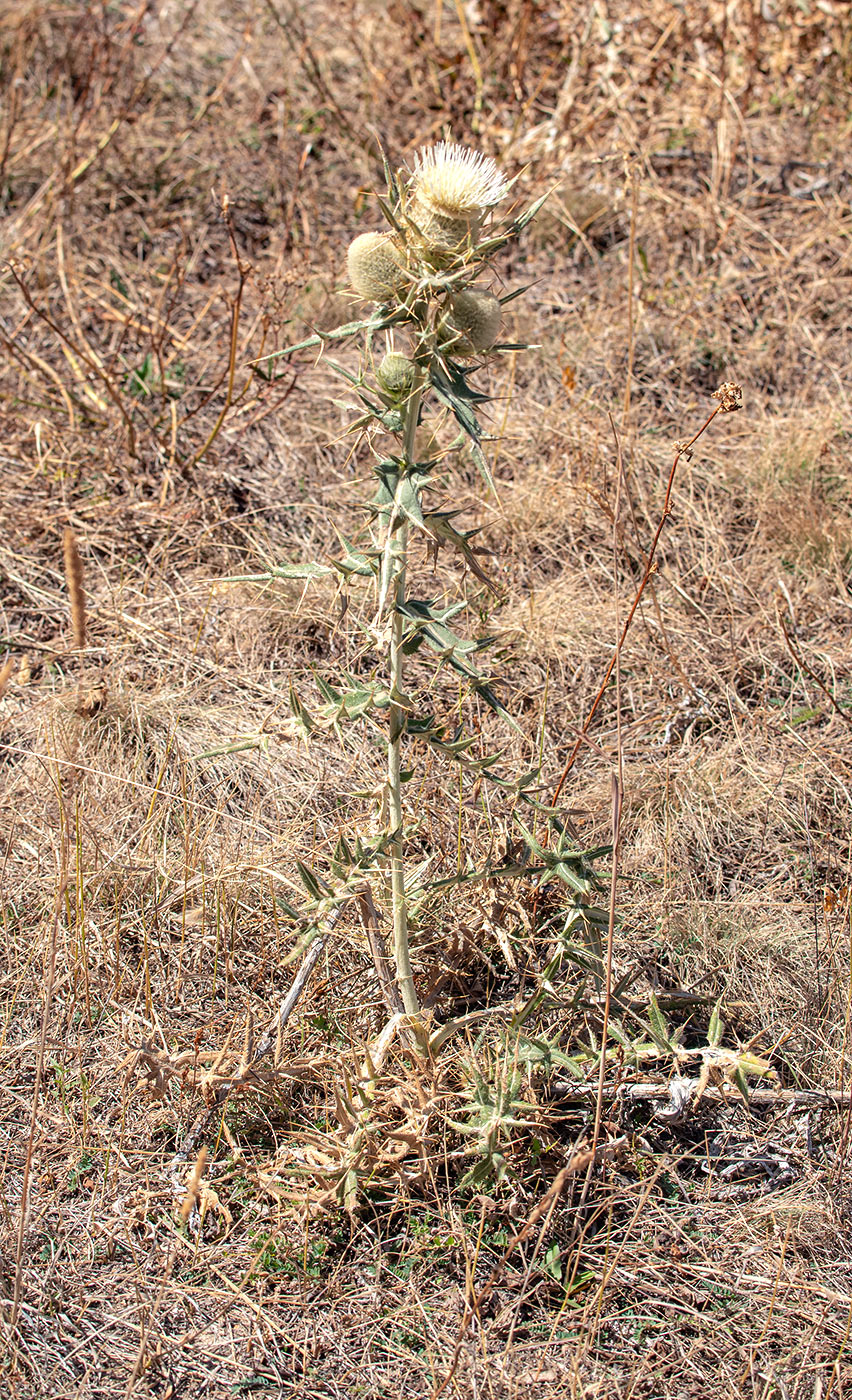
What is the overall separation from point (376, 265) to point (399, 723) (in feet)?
2.21

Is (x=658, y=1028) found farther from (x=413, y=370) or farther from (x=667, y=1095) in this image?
(x=413, y=370)

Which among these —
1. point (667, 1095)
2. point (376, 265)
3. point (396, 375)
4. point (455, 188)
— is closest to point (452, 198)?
point (455, 188)

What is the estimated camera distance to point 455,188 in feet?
4.78

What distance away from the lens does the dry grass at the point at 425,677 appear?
1859mm

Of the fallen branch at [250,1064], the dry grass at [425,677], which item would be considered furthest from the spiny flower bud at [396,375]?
the fallen branch at [250,1064]

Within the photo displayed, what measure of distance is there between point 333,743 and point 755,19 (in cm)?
354

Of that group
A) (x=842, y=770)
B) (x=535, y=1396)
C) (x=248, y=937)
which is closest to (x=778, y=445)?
(x=842, y=770)

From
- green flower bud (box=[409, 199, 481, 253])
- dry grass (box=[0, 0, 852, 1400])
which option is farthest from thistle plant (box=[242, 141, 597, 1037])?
dry grass (box=[0, 0, 852, 1400])

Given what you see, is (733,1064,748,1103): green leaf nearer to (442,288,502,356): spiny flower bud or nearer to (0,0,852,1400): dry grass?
(0,0,852,1400): dry grass

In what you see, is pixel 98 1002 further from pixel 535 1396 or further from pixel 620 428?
pixel 620 428

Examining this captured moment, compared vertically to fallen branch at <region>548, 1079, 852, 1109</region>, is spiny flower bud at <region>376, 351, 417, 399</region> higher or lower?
higher

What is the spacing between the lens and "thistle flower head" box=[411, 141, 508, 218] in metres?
1.46

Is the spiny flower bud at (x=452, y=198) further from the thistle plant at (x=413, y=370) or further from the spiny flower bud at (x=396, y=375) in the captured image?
the spiny flower bud at (x=396, y=375)

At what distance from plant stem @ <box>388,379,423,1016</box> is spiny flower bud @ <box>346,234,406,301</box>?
0.45 ft
